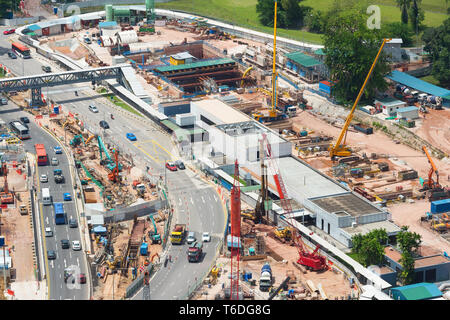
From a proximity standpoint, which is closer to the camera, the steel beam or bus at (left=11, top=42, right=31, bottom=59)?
the steel beam

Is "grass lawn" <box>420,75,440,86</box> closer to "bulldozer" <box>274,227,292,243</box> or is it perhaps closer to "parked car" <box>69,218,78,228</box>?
"bulldozer" <box>274,227,292,243</box>

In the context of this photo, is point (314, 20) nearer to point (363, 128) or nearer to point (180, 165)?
point (363, 128)

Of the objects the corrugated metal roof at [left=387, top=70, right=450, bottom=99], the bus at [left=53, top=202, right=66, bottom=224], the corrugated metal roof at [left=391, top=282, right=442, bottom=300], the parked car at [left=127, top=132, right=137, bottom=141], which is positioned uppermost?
the corrugated metal roof at [left=387, top=70, right=450, bottom=99]

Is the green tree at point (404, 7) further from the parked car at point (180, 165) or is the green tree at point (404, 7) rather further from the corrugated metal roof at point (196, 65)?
the parked car at point (180, 165)

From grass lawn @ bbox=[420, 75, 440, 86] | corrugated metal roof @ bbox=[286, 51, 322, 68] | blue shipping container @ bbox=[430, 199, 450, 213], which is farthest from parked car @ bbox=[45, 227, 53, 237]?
grass lawn @ bbox=[420, 75, 440, 86]

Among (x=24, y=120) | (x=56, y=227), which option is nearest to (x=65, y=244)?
(x=56, y=227)

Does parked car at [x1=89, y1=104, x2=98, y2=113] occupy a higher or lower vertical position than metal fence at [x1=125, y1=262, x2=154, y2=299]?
higher

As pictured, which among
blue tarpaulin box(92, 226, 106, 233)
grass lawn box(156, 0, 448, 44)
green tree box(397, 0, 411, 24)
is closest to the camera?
blue tarpaulin box(92, 226, 106, 233)

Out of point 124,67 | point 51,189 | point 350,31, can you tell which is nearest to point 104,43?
point 124,67
